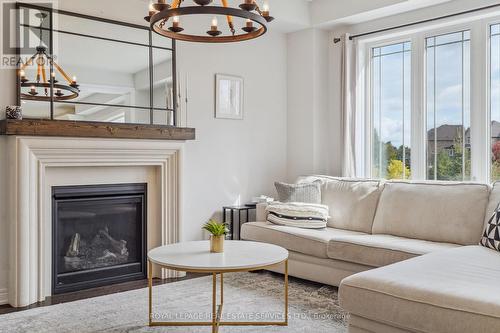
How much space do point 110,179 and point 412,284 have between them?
2.63 metres

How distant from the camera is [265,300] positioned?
3340 millimetres

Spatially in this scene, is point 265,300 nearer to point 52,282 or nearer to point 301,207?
point 301,207

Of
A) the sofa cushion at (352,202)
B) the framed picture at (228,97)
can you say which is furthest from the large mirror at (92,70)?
the sofa cushion at (352,202)

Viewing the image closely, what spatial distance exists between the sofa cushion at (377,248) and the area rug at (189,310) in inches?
13.8

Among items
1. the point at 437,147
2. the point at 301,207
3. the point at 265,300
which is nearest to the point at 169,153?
the point at 301,207

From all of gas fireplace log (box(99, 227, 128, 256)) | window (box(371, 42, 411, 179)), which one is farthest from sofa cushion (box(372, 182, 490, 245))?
gas fireplace log (box(99, 227, 128, 256))

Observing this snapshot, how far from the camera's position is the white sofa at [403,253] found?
1.97 meters

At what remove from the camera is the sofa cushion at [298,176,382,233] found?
4.00m

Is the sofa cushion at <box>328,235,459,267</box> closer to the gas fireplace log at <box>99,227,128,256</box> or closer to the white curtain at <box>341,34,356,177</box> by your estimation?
the white curtain at <box>341,34,356,177</box>

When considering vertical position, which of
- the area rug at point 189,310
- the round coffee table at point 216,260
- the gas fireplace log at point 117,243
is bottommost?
the area rug at point 189,310

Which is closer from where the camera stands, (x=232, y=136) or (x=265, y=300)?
(x=265, y=300)

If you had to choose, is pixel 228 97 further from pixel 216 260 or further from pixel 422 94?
pixel 216 260

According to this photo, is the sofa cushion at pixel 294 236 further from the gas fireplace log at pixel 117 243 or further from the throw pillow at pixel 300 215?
the gas fireplace log at pixel 117 243

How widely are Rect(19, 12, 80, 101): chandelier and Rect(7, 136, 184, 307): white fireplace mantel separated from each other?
37 cm
